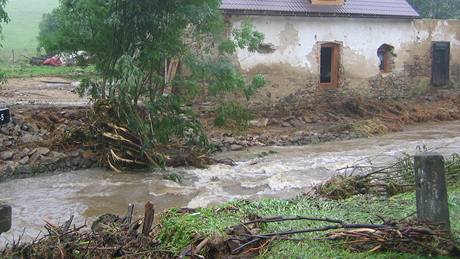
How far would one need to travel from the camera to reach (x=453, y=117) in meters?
21.7

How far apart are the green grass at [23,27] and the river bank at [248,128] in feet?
77.5

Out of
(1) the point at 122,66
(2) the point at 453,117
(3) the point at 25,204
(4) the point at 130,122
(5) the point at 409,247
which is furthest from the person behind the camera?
(2) the point at 453,117

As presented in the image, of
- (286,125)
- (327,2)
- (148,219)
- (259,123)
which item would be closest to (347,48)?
(327,2)

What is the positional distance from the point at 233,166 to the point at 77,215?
195 inches

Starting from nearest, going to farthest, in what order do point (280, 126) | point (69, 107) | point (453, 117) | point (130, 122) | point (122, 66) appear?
point (122, 66) → point (130, 122) → point (69, 107) → point (280, 126) → point (453, 117)

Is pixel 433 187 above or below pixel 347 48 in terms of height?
below

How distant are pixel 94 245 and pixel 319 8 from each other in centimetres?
1681

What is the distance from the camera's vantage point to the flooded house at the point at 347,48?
19250mm

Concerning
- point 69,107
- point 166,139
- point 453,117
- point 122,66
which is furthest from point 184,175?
point 453,117

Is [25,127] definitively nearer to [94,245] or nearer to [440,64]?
[94,245]

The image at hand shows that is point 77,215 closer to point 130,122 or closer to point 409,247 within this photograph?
point 130,122

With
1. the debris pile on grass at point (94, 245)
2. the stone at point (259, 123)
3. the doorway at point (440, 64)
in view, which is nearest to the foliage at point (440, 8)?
the doorway at point (440, 64)

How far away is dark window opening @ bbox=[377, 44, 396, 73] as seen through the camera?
71.9 feet

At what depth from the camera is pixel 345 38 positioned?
2078 cm
